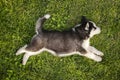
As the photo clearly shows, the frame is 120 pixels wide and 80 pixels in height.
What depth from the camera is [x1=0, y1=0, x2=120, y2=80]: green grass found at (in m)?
6.31

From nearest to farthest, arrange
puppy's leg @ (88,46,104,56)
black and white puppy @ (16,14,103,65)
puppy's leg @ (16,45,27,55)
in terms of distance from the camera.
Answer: black and white puppy @ (16,14,103,65) → puppy's leg @ (16,45,27,55) → puppy's leg @ (88,46,104,56)

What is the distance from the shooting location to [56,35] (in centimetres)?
585

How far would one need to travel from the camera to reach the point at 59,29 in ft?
20.7

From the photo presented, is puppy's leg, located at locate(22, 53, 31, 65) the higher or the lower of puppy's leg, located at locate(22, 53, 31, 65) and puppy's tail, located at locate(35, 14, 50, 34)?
the lower

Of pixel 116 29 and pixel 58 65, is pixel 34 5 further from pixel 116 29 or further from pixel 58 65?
pixel 116 29

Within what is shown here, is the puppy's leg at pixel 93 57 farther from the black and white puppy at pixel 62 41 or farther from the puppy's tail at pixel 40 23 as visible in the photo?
the puppy's tail at pixel 40 23

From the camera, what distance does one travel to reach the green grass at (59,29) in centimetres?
631

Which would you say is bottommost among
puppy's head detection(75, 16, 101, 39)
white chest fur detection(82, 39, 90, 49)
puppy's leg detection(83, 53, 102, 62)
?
puppy's leg detection(83, 53, 102, 62)

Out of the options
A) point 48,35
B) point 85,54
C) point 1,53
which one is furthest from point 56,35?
point 1,53

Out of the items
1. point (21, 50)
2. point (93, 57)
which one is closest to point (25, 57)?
point (21, 50)

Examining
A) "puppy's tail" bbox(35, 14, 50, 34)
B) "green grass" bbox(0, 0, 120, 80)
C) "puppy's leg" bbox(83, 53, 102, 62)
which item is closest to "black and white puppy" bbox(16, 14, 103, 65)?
"puppy's tail" bbox(35, 14, 50, 34)

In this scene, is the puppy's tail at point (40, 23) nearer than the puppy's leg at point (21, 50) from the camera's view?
Yes

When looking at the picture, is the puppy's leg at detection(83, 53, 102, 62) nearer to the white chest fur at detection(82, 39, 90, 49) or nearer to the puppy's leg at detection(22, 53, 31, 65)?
the white chest fur at detection(82, 39, 90, 49)

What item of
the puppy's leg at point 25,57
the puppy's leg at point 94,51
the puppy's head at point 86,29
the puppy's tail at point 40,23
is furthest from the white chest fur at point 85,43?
the puppy's leg at point 25,57
